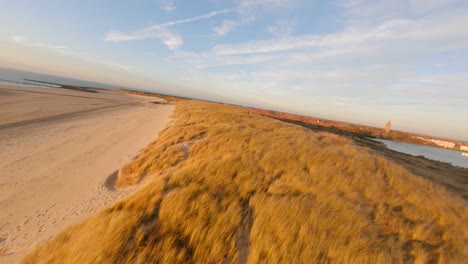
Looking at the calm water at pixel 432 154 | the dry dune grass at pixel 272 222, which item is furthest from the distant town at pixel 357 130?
the dry dune grass at pixel 272 222

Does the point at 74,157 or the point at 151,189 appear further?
the point at 74,157

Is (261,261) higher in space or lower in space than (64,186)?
higher

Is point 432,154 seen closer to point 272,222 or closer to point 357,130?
point 357,130

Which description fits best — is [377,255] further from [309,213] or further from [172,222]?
[172,222]

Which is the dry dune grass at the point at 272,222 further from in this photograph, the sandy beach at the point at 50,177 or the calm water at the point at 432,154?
the calm water at the point at 432,154

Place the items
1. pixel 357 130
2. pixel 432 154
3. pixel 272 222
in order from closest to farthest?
pixel 272 222
pixel 432 154
pixel 357 130

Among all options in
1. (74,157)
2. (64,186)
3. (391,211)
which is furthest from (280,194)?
(74,157)

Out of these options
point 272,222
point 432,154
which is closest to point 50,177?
point 272,222

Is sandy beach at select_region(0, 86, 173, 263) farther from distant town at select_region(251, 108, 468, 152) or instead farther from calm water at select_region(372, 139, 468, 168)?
calm water at select_region(372, 139, 468, 168)

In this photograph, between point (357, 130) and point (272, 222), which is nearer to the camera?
point (272, 222)
